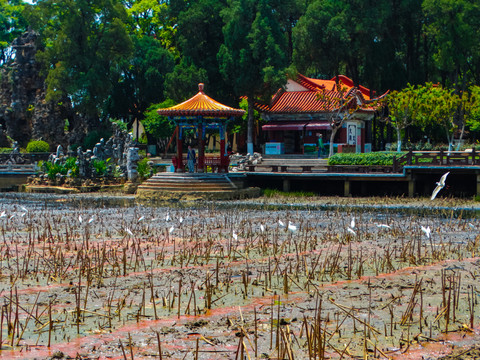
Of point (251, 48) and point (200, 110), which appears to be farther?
point (251, 48)

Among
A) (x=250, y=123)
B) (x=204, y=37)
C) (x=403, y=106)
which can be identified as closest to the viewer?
(x=403, y=106)

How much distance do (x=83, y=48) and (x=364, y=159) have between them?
2589cm

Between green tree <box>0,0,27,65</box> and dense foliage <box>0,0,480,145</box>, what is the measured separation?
874 centimetres

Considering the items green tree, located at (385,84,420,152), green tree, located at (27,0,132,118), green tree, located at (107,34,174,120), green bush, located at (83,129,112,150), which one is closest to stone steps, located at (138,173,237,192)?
green tree, located at (385,84,420,152)

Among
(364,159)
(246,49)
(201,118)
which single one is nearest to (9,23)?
(246,49)

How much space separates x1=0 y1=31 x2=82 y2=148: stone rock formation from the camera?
52.8m

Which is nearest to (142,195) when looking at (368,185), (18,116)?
(368,185)

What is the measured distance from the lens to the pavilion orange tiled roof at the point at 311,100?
1704 inches

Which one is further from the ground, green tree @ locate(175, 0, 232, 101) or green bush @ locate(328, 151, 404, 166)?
green tree @ locate(175, 0, 232, 101)

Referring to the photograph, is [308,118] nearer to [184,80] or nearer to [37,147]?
[184,80]

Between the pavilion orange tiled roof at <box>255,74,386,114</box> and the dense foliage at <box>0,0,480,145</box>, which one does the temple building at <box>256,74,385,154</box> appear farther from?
the dense foliage at <box>0,0,480,145</box>

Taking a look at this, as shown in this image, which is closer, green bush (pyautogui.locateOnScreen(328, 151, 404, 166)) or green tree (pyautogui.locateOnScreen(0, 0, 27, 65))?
green bush (pyautogui.locateOnScreen(328, 151, 404, 166))

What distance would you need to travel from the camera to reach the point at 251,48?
139 ft

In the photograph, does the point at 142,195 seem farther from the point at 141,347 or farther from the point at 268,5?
the point at 141,347
